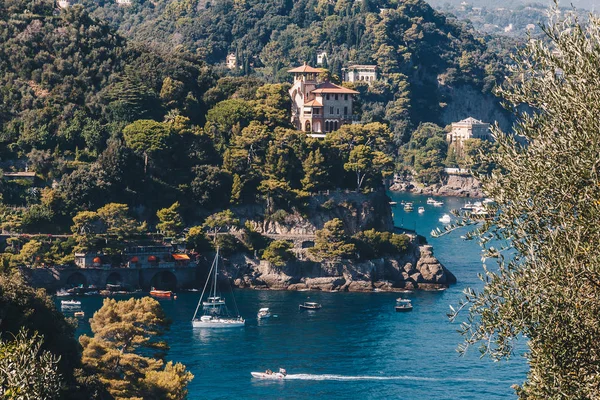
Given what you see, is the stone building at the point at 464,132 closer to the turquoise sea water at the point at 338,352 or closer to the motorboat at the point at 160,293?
the turquoise sea water at the point at 338,352

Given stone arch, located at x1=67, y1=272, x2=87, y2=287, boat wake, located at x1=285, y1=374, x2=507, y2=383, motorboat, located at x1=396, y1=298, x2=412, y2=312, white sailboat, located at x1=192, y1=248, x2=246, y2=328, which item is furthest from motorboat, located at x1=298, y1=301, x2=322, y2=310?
boat wake, located at x1=285, y1=374, x2=507, y2=383

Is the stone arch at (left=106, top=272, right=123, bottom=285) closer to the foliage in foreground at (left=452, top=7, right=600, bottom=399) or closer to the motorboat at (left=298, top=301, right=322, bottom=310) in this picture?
the motorboat at (left=298, top=301, right=322, bottom=310)

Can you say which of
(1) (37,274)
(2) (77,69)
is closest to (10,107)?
(2) (77,69)

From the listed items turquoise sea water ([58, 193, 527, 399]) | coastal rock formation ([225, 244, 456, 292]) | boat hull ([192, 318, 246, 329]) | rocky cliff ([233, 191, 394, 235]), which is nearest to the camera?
turquoise sea water ([58, 193, 527, 399])

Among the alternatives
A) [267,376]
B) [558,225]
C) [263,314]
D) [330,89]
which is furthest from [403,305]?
[558,225]

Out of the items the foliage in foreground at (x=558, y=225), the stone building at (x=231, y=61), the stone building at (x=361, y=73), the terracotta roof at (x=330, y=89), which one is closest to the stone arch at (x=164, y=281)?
the terracotta roof at (x=330, y=89)

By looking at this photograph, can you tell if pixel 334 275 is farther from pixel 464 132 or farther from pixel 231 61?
pixel 231 61
